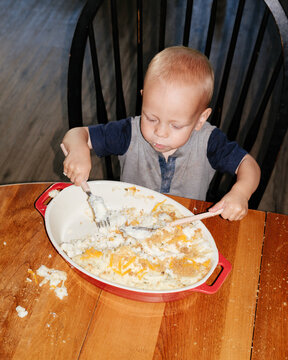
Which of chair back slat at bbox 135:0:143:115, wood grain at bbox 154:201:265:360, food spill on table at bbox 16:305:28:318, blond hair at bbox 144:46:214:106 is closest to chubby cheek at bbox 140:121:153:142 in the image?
blond hair at bbox 144:46:214:106

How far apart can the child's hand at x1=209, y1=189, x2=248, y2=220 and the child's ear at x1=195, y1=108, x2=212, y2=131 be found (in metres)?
0.24

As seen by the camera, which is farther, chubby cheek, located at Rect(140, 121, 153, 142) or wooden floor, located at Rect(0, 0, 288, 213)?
wooden floor, located at Rect(0, 0, 288, 213)

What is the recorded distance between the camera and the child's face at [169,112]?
3.04ft

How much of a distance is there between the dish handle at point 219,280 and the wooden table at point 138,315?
30 mm

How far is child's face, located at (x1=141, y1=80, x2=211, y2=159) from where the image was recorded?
93cm

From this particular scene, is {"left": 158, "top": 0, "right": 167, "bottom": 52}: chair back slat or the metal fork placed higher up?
{"left": 158, "top": 0, "right": 167, "bottom": 52}: chair back slat

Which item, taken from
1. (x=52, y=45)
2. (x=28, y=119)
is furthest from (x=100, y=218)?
(x=52, y=45)

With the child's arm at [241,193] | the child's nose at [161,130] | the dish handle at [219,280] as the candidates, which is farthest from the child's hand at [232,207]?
the child's nose at [161,130]

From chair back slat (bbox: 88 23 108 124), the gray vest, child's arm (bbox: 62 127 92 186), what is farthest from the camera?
the gray vest

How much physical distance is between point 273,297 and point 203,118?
0.50 meters

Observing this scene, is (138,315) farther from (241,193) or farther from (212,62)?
(212,62)

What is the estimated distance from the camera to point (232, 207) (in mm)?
896

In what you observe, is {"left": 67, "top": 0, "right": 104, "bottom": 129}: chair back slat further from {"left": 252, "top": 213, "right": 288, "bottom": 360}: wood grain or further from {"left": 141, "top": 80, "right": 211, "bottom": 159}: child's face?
{"left": 252, "top": 213, "right": 288, "bottom": 360}: wood grain

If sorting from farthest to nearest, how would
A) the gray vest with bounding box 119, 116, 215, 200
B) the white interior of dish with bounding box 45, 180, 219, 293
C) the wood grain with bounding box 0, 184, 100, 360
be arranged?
the gray vest with bounding box 119, 116, 215, 200, the white interior of dish with bounding box 45, 180, 219, 293, the wood grain with bounding box 0, 184, 100, 360
